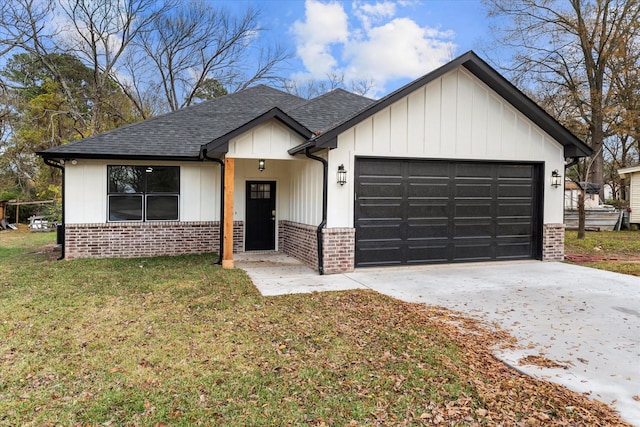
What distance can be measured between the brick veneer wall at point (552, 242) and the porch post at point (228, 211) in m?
7.55

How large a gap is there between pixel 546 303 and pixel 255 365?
15.3 ft

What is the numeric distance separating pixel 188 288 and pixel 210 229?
420 centimetres

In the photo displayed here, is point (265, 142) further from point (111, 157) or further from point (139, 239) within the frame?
point (139, 239)

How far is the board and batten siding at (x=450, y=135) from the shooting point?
8.38 m

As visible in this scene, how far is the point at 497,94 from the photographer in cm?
920

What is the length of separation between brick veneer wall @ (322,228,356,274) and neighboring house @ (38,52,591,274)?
2 centimetres

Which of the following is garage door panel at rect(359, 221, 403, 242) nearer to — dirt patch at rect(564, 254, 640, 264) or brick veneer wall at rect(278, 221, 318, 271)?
brick veneer wall at rect(278, 221, 318, 271)

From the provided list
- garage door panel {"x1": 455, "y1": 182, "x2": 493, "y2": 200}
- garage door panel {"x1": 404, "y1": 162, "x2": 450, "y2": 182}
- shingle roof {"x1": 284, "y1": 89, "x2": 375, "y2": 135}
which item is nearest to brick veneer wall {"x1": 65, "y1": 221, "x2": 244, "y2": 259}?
shingle roof {"x1": 284, "y1": 89, "x2": 375, "y2": 135}

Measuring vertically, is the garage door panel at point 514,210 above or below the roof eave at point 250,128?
below

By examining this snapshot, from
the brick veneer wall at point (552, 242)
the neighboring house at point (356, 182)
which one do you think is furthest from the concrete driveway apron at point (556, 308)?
the neighboring house at point (356, 182)

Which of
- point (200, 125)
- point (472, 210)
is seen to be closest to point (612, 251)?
point (472, 210)

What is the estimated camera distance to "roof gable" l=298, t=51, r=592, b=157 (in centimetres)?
794

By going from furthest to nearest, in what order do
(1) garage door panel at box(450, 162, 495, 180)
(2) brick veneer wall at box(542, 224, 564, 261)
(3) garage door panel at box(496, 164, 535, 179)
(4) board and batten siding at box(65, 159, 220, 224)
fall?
(4) board and batten siding at box(65, 159, 220, 224)
(2) brick veneer wall at box(542, 224, 564, 261)
(3) garage door panel at box(496, 164, 535, 179)
(1) garage door panel at box(450, 162, 495, 180)

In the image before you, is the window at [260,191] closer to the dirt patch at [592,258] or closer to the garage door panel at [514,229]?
the garage door panel at [514,229]
